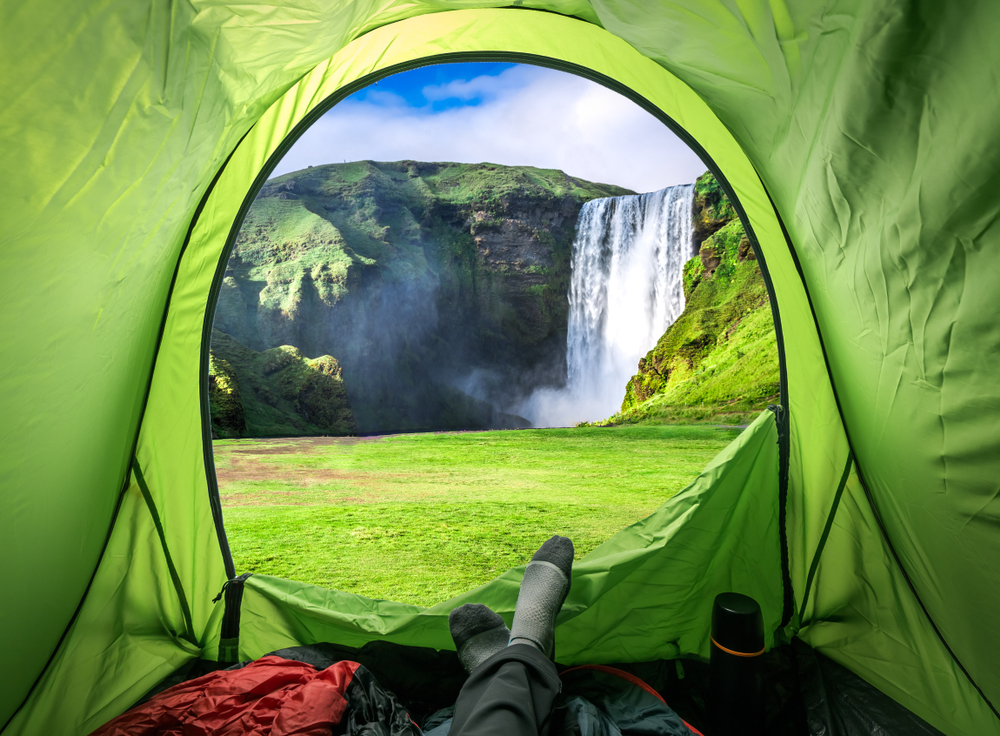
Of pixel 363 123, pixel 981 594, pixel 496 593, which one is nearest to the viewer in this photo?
pixel 981 594

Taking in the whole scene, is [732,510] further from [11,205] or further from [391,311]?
[391,311]

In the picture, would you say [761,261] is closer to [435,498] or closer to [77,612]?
[77,612]

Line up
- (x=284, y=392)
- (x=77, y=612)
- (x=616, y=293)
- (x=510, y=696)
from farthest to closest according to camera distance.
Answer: (x=616, y=293) < (x=284, y=392) < (x=77, y=612) < (x=510, y=696)

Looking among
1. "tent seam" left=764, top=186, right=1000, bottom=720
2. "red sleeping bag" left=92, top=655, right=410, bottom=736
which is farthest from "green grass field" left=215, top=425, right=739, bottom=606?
"tent seam" left=764, top=186, right=1000, bottom=720

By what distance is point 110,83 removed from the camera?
0.66 metres

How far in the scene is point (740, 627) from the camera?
109cm

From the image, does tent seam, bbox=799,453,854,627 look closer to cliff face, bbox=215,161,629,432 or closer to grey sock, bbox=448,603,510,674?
grey sock, bbox=448,603,510,674

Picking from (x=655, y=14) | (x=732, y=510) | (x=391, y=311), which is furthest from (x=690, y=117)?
(x=391, y=311)

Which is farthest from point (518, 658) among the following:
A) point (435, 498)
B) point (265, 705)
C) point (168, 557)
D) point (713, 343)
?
point (713, 343)

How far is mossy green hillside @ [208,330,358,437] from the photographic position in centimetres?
1400

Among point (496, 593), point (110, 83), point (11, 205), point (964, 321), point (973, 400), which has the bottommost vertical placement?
point (496, 593)

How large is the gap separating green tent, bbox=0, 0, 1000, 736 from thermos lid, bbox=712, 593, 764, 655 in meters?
0.18

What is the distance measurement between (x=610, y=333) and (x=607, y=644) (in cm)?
1575

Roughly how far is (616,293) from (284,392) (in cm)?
1015
